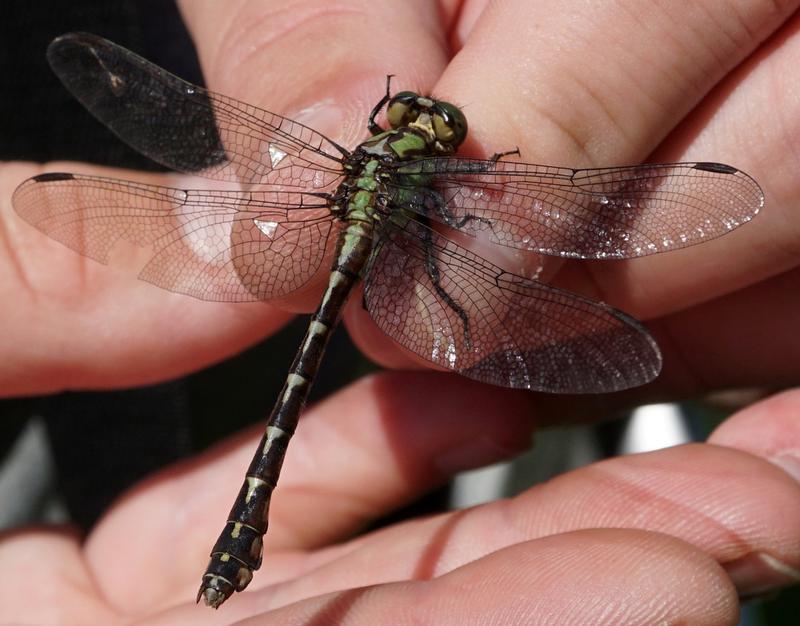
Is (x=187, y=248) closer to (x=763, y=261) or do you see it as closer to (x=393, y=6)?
(x=393, y=6)

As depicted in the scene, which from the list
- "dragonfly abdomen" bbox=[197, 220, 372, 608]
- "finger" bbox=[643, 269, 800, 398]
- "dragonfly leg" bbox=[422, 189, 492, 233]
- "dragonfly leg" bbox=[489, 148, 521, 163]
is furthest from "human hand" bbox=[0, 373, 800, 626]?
"dragonfly leg" bbox=[489, 148, 521, 163]

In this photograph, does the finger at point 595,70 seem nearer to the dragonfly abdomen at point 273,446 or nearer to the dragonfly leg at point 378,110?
the dragonfly leg at point 378,110

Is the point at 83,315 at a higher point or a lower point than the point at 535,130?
lower

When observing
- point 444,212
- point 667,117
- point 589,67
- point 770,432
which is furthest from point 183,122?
point 770,432

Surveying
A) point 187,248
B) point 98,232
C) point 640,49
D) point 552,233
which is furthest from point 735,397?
point 98,232

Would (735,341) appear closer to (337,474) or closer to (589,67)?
(589,67)

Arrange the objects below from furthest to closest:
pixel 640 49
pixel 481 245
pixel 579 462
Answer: pixel 579 462 → pixel 481 245 → pixel 640 49

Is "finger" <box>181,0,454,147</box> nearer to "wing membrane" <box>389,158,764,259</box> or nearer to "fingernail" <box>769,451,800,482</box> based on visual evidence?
"wing membrane" <box>389,158,764,259</box>
